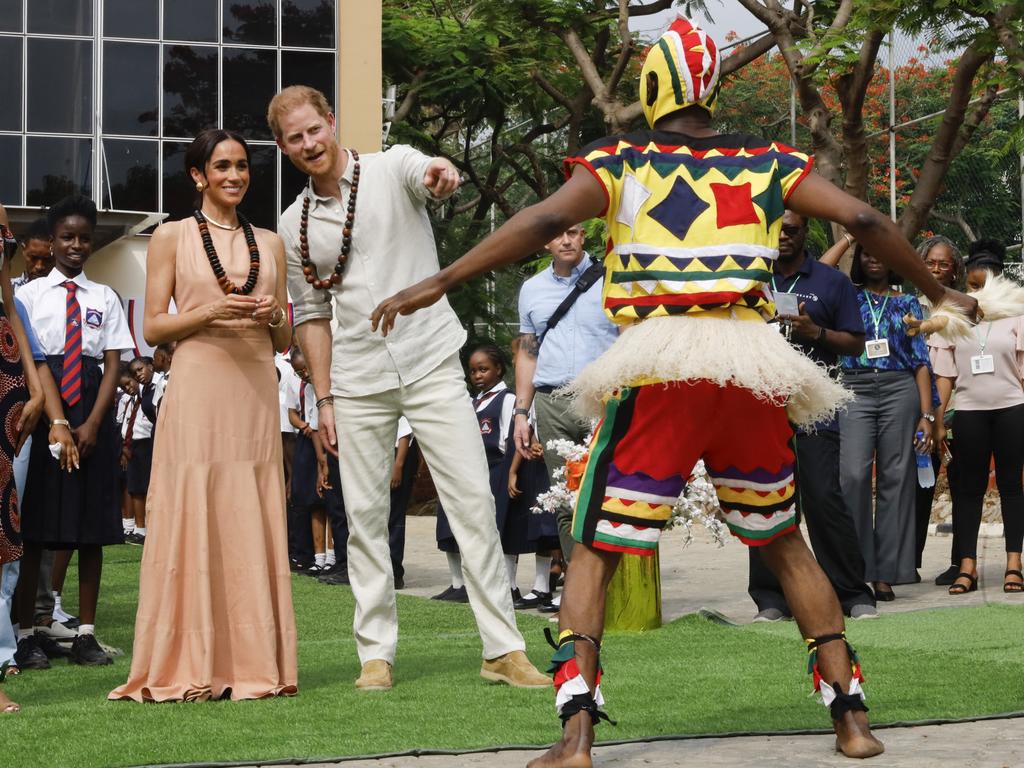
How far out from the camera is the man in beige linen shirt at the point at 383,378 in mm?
6812

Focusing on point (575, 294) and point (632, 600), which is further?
point (575, 294)

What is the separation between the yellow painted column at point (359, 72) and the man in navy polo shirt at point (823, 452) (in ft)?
58.7

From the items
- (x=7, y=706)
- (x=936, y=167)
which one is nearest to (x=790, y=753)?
(x=7, y=706)

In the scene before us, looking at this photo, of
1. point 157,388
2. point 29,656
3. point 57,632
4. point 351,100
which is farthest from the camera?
point 351,100

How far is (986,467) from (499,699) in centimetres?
564

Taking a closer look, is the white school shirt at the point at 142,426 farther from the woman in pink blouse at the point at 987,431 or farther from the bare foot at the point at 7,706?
the bare foot at the point at 7,706

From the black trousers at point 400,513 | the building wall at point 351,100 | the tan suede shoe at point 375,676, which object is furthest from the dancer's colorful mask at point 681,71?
the building wall at point 351,100

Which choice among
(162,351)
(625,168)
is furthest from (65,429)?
(162,351)

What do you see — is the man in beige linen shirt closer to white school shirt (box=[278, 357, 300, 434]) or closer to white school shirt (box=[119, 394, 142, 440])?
white school shirt (box=[278, 357, 300, 434])

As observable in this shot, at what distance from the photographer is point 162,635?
6.67 m

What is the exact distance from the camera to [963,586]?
10.5m

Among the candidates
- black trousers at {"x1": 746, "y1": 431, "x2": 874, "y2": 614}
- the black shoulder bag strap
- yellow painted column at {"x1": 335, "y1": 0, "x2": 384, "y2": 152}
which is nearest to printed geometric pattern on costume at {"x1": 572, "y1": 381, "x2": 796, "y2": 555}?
black trousers at {"x1": 746, "y1": 431, "x2": 874, "y2": 614}

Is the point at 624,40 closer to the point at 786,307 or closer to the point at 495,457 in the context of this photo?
the point at 495,457

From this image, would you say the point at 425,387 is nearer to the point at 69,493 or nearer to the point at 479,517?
the point at 479,517
